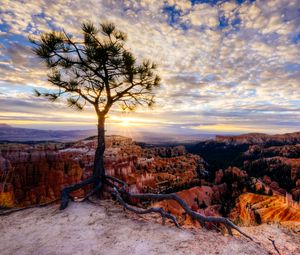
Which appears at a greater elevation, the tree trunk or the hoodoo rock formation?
the tree trunk

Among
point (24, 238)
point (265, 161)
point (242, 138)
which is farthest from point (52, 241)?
point (242, 138)

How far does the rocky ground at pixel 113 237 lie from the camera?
4250 mm

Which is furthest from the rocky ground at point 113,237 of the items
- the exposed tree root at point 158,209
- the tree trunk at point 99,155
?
the tree trunk at point 99,155

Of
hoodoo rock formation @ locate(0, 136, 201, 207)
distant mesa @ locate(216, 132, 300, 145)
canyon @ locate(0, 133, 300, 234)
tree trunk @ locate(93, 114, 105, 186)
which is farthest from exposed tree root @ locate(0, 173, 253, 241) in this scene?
distant mesa @ locate(216, 132, 300, 145)

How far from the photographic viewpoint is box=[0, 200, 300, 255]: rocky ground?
425 centimetres

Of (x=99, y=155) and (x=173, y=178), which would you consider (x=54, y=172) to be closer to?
(x=173, y=178)

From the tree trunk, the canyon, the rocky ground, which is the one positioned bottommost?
the canyon

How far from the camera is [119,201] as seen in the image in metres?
6.88

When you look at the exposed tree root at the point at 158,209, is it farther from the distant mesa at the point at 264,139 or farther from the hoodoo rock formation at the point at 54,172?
the distant mesa at the point at 264,139

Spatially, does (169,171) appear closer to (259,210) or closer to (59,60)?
(259,210)

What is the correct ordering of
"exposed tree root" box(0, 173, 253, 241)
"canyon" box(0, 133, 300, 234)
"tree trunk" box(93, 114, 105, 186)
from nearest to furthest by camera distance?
"exposed tree root" box(0, 173, 253, 241) → "tree trunk" box(93, 114, 105, 186) → "canyon" box(0, 133, 300, 234)

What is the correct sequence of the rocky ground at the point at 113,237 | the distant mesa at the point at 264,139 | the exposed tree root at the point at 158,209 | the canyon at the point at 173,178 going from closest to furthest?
the rocky ground at the point at 113,237 → the exposed tree root at the point at 158,209 → the canyon at the point at 173,178 → the distant mesa at the point at 264,139

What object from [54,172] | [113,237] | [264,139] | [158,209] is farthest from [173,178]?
[264,139]

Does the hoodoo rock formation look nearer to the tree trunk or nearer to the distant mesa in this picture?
the tree trunk
